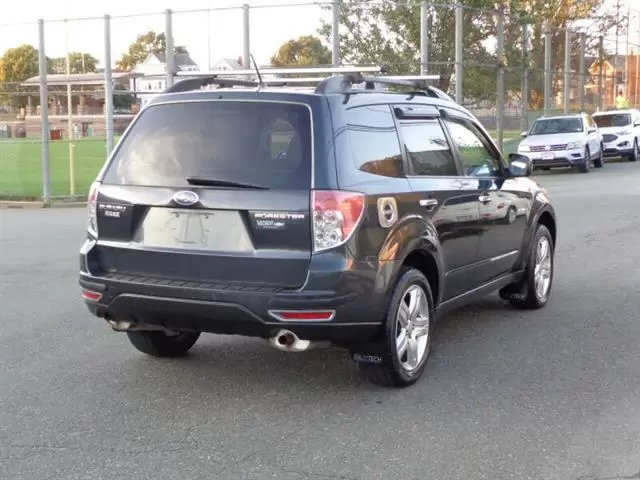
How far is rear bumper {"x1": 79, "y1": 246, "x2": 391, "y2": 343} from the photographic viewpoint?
4879mm

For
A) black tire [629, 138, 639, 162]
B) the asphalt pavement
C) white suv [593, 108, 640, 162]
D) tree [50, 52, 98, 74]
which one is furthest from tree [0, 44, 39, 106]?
black tire [629, 138, 639, 162]

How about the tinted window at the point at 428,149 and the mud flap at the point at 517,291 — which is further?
the mud flap at the point at 517,291

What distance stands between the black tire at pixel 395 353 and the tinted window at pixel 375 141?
651 mm

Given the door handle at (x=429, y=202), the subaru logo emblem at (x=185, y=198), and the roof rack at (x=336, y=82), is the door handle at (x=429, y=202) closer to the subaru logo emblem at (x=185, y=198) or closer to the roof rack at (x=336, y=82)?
the roof rack at (x=336, y=82)

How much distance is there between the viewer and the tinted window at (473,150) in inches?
256

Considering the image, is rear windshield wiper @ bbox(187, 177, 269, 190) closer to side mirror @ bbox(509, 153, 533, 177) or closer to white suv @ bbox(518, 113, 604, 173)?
side mirror @ bbox(509, 153, 533, 177)

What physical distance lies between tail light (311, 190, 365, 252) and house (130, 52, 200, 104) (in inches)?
623

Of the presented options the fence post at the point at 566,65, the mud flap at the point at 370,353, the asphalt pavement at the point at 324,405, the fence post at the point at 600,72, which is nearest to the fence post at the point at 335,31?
the fence post at the point at 566,65

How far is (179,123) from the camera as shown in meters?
5.39

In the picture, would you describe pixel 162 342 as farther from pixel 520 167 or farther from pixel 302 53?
pixel 302 53

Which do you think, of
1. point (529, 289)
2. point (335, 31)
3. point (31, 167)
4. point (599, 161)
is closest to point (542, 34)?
point (599, 161)

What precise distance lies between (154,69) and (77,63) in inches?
69.5

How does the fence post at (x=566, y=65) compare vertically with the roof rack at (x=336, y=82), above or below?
above

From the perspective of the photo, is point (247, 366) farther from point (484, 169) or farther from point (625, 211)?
point (625, 211)
